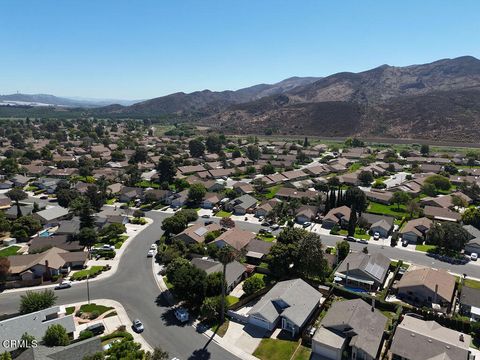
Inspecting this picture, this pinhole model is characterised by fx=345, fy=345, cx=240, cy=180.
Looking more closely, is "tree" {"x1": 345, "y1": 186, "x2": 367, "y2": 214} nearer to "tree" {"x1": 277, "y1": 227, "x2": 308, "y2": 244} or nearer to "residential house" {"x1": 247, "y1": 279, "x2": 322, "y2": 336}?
"tree" {"x1": 277, "y1": 227, "x2": 308, "y2": 244}

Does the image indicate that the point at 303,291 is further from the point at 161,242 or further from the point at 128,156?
the point at 128,156

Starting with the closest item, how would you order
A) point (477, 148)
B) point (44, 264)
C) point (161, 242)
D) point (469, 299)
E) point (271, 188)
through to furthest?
point (469, 299)
point (44, 264)
point (161, 242)
point (271, 188)
point (477, 148)

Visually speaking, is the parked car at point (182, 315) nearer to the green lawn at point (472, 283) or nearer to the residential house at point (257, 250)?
the residential house at point (257, 250)

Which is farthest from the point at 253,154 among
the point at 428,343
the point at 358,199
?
the point at 428,343

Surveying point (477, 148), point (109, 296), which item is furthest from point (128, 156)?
point (477, 148)

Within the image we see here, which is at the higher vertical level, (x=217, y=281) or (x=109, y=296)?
(x=217, y=281)

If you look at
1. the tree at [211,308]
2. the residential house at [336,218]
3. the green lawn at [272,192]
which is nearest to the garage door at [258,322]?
the tree at [211,308]

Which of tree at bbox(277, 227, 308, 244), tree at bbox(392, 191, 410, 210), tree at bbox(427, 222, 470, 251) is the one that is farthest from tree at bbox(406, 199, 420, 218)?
tree at bbox(277, 227, 308, 244)
